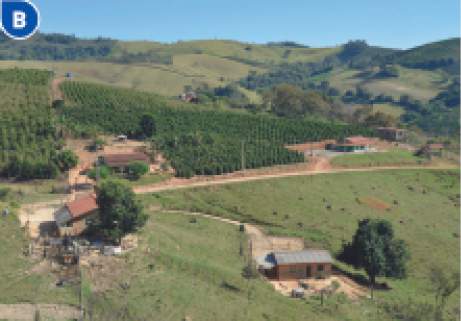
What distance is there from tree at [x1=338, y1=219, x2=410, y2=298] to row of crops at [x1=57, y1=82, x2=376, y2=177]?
3444cm

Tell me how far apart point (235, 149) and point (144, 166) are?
2761 centimetres

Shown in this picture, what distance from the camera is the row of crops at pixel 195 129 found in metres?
86.2

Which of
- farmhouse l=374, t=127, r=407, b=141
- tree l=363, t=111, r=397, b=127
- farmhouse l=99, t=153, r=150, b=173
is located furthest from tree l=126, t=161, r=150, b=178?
tree l=363, t=111, r=397, b=127

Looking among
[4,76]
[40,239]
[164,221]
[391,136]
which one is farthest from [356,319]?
[4,76]

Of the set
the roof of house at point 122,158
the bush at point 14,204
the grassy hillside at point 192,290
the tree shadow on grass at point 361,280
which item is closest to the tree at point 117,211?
the grassy hillside at point 192,290

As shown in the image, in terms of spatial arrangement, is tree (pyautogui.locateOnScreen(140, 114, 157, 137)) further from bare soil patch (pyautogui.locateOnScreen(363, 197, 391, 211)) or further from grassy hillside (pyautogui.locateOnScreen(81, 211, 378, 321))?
bare soil patch (pyautogui.locateOnScreen(363, 197, 391, 211))

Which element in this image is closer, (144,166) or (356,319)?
(356,319)

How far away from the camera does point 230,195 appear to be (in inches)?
2815

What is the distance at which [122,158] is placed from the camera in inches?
3044

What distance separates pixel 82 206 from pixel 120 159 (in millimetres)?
30677

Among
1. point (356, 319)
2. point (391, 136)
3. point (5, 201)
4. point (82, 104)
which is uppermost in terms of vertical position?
point (82, 104)

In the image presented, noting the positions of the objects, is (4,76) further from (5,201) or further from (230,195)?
(230,195)

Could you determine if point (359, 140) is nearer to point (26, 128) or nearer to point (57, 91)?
point (26, 128)

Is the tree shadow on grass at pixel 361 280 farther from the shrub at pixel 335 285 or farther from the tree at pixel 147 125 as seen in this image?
the tree at pixel 147 125
